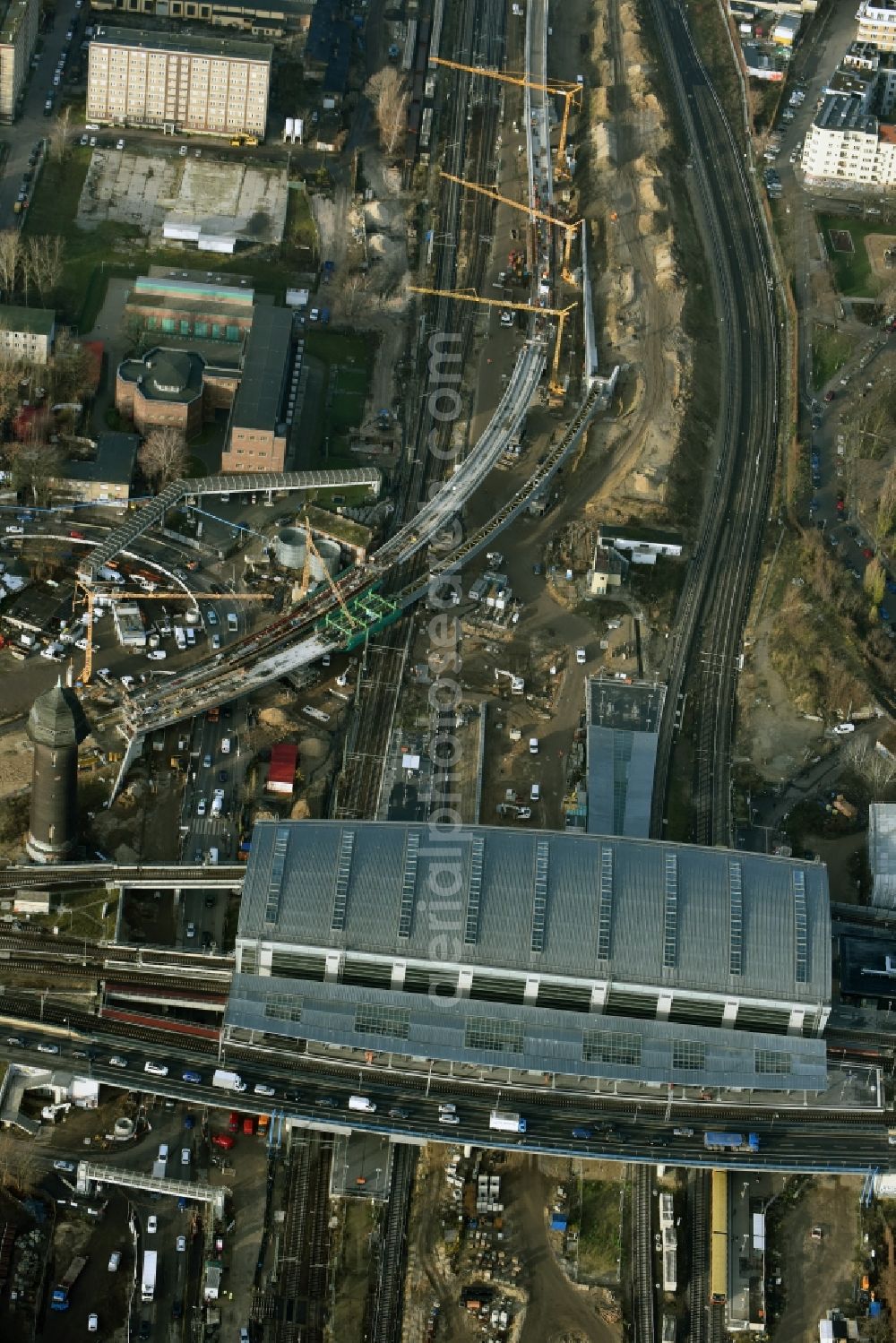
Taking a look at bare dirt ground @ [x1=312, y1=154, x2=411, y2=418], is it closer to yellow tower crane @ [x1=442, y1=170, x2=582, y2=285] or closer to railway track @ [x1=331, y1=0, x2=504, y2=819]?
railway track @ [x1=331, y1=0, x2=504, y2=819]

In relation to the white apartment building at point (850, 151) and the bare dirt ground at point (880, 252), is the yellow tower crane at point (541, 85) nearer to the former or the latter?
the white apartment building at point (850, 151)

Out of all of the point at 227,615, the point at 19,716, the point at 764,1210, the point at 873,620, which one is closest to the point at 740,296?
the point at 873,620

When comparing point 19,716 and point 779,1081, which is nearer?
point 779,1081

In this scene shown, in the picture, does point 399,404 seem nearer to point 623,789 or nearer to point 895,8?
point 623,789

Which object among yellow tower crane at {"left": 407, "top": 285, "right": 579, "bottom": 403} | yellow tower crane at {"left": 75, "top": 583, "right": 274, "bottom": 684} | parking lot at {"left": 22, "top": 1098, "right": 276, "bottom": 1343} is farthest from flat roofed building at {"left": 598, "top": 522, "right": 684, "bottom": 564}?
parking lot at {"left": 22, "top": 1098, "right": 276, "bottom": 1343}

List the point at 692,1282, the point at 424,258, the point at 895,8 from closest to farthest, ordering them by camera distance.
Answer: the point at 692,1282 → the point at 424,258 → the point at 895,8

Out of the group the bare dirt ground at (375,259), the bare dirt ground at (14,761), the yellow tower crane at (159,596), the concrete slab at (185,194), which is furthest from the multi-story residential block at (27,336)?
the bare dirt ground at (14,761)
